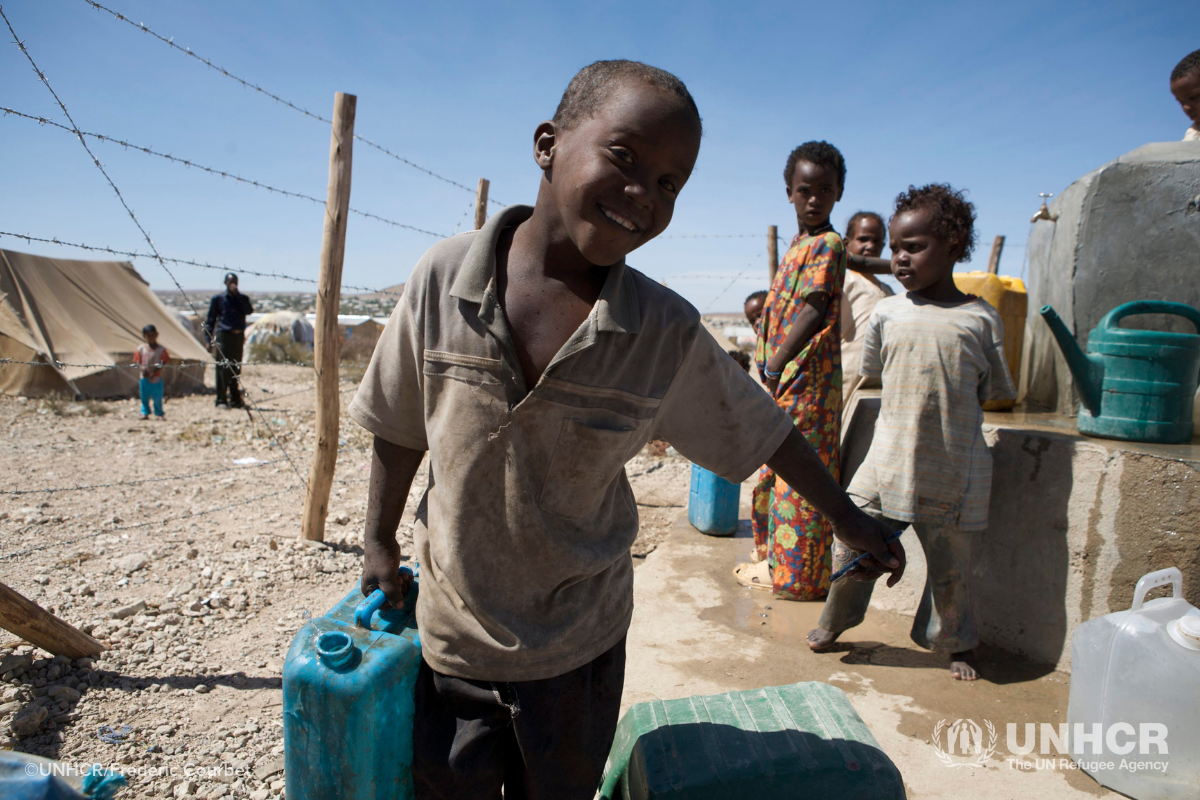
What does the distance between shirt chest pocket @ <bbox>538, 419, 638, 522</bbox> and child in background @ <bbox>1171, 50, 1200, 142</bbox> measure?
141 inches

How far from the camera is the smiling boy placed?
3.63 feet

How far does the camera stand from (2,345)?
8.75 metres

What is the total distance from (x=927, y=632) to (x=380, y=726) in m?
2.25

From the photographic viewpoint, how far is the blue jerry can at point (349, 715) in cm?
118

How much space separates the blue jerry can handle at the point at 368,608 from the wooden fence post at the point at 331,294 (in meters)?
2.37

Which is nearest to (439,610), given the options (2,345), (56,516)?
(56,516)

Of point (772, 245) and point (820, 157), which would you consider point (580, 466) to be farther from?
point (772, 245)

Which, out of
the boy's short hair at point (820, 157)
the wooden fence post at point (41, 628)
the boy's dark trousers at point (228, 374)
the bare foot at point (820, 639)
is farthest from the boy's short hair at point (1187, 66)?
the boy's dark trousers at point (228, 374)

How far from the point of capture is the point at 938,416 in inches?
103

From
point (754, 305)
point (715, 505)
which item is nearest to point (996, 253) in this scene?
point (754, 305)

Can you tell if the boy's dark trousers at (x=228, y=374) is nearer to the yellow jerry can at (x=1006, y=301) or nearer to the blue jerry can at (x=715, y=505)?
the blue jerry can at (x=715, y=505)

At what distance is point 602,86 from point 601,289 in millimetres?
324

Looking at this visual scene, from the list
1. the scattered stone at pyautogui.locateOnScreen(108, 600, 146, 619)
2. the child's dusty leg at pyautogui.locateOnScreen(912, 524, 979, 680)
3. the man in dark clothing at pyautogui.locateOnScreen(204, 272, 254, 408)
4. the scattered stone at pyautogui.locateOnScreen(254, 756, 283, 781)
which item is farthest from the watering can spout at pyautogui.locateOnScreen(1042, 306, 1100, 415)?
the man in dark clothing at pyautogui.locateOnScreen(204, 272, 254, 408)

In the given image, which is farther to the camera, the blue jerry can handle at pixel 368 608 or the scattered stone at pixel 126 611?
the scattered stone at pixel 126 611
